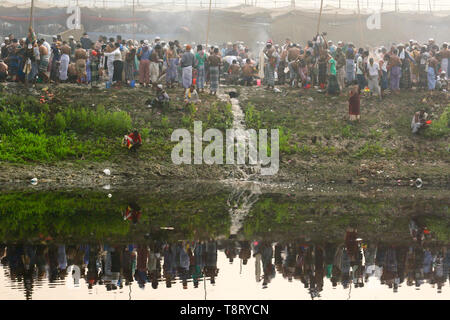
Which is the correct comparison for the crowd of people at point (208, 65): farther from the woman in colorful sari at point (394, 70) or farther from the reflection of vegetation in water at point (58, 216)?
the reflection of vegetation in water at point (58, 216)

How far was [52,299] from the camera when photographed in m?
9.41

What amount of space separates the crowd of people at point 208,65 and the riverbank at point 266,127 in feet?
2.05

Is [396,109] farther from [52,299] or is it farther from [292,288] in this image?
[52,299]

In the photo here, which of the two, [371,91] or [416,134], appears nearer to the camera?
[416,134]

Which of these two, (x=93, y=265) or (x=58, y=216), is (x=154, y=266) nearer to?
(x=93, y=265)

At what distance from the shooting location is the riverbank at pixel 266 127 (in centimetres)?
2061

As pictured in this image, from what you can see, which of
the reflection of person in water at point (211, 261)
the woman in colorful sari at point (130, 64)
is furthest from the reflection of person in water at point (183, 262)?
the woman in colorful sari at point (130, 64)

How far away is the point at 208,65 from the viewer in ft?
84.0

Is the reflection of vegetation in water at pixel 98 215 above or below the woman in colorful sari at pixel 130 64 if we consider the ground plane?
below

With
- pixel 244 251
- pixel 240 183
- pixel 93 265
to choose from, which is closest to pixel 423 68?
pixel 240 183

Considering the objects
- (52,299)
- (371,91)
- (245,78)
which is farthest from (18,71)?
(52,299)

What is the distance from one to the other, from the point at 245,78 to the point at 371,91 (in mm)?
4705

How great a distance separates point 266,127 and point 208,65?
3.66 meters

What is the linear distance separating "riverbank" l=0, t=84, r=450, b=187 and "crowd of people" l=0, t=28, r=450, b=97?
63cm
